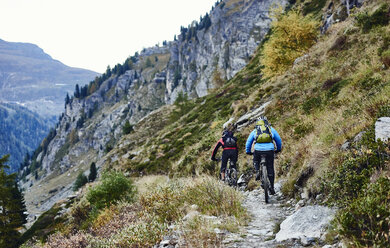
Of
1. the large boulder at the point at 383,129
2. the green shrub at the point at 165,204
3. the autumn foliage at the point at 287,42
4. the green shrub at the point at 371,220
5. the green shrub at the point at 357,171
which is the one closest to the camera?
the green shrub at the point at 371,220

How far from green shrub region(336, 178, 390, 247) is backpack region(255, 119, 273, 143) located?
396 centimetres

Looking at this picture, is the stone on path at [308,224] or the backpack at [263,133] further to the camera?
the backpack at [263,133]

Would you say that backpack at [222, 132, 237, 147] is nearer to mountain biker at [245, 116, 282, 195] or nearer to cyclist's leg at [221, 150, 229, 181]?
cyclist's leg at [221, 150, 229, 181]

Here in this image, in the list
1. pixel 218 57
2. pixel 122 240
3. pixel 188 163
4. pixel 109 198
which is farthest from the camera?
pixel 218 57

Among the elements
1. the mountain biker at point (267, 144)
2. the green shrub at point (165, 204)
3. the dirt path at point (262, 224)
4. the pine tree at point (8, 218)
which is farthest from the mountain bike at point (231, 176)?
the pine tree at point (8, 218)

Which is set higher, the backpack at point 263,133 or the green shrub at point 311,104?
the green shrub at point 311,104

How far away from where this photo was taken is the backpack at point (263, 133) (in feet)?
24.2

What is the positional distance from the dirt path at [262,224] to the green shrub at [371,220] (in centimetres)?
101

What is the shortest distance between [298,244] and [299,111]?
9986 mm

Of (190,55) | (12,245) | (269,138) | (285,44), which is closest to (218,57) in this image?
(190,55)

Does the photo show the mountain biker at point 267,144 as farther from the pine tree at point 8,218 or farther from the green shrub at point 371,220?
the pine tree at point 8,218

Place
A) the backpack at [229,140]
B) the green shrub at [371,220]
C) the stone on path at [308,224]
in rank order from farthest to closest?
1. the backpack at [229,140]
2. the stone on path at [308,224]
3. the green shrub at [371,220]

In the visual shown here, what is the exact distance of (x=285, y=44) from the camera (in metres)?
26.3

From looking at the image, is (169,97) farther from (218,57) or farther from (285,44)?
(285,44)
